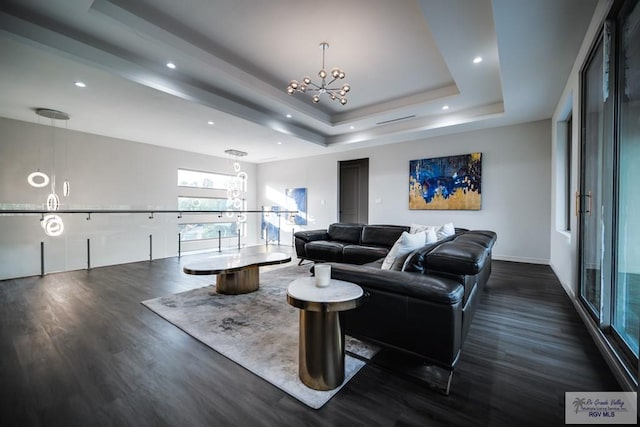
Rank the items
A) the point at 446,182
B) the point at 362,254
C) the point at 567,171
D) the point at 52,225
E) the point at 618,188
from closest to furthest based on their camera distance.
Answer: the point at 618,188 → the point at 567,171 → the point at 362,254 → the point at 52,225 → the point at 446,182

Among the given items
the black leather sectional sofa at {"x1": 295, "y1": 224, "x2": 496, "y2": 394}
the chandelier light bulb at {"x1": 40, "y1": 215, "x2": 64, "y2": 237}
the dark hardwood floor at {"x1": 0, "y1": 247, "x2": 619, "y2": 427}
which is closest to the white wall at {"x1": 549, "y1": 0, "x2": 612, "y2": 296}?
the dark hardwood floor at {"x1": 0, "y1": 247, "x2": 619, "y2": 427}

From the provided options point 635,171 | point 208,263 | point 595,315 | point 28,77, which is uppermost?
point 28,77

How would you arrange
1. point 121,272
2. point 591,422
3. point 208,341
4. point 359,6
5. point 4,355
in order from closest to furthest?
point 591,422
point 4,355
point 208,341
point 359,6
point 121,272

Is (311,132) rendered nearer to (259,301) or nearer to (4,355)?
(259,301)

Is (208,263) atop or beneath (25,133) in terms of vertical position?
beneath

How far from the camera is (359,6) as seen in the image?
273 cm

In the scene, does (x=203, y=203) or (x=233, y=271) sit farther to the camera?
(x=203, y=203)

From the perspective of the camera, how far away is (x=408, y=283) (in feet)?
5.70

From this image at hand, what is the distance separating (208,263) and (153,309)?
78cm

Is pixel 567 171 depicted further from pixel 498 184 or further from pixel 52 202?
pixel 52 202

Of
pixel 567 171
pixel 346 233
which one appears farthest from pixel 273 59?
pixel 567 171

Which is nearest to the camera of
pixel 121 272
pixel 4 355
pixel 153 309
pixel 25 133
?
pixel 4 355

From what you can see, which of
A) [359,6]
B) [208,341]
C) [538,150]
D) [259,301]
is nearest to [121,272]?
[259,301]

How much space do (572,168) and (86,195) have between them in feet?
28.3
